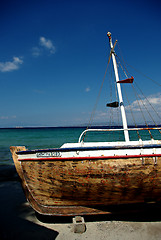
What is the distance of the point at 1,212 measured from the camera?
557cm

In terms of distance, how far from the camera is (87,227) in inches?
181

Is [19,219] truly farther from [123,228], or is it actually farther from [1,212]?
[123,228]

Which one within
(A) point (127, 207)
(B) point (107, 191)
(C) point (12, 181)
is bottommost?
(C) point (12, 181)

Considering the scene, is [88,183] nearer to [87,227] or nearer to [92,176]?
[92,176]

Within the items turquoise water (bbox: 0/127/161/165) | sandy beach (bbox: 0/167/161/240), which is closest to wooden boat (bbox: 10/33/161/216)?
sandy beach (bbox: 0/167/161/240)

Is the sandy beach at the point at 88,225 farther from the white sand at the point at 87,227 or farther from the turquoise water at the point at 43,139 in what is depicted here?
the turquoise water at the point at 43,139

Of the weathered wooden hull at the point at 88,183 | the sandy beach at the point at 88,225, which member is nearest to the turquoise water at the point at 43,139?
the sandy beach at the point at 88,225

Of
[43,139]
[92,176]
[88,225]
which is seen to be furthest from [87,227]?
[43,139]

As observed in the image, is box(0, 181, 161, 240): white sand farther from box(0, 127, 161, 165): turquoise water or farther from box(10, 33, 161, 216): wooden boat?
box(0, 127, 161, 165): turquoise water

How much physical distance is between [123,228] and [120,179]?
5.54 ft

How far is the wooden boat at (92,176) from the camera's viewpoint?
4.34 m

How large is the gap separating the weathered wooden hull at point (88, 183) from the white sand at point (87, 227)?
43 centimetres

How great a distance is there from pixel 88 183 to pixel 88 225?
1.61 meters

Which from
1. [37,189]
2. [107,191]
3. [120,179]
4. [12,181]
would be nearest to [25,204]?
[37,189]
